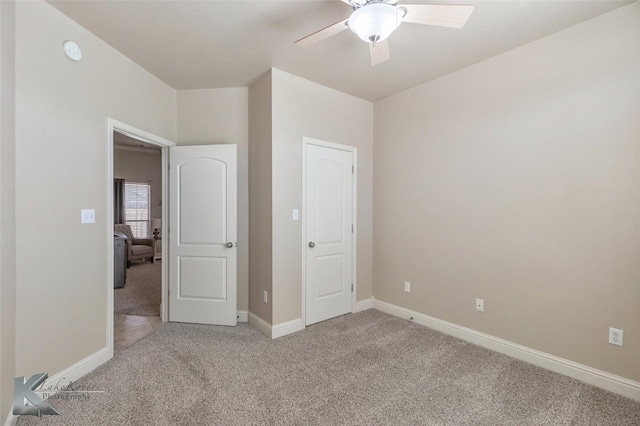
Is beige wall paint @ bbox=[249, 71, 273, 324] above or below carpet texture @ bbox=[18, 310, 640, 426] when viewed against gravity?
above

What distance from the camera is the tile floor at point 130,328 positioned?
287 cm

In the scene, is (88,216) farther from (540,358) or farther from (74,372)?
(540,358)

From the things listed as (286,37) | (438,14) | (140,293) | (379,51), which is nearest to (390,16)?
(438,14)

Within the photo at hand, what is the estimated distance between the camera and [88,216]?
2.36 metres

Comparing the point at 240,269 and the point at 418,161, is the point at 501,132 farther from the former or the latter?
the point at 240,269

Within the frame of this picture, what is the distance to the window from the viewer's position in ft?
23.8

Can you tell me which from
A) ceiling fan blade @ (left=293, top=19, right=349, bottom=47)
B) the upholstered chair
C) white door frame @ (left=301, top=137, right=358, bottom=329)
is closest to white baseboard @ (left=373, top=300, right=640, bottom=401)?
white door frame @ (left=301, top=137, right=358, bottom=329)

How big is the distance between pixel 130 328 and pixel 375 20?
3676 mm

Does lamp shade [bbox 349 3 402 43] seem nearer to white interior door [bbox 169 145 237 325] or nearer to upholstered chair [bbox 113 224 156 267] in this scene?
white interior door [bbox 169 145 237 325]

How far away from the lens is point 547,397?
6.79 feet

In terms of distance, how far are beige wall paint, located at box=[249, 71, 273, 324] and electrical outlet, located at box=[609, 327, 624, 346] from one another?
2.76m

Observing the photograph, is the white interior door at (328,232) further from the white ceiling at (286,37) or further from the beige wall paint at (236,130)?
the white ceiling at (286,37)

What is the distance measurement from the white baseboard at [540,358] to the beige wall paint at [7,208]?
336 centimetres

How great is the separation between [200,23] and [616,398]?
13.2ft
